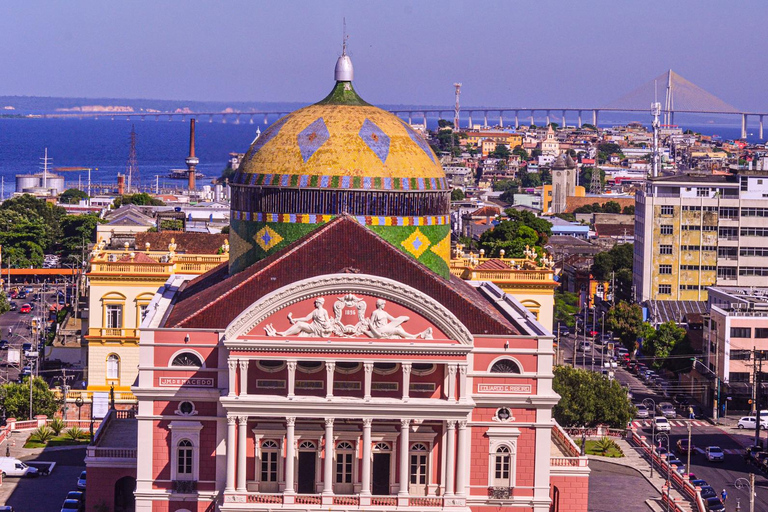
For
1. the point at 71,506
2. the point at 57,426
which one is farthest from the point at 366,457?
the point at 57,426

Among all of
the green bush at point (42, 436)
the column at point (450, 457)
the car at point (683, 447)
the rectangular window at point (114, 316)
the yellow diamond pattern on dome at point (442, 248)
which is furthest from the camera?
the car at point (683, 447)

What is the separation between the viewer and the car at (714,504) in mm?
65456

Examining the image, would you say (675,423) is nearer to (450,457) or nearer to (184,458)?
(450,457)

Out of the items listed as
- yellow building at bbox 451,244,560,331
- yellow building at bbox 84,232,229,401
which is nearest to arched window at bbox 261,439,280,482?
yellow building at bbox 84,232,229,401

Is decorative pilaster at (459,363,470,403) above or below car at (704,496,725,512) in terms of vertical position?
above

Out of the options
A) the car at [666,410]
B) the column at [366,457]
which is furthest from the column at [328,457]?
the car at [666,410]

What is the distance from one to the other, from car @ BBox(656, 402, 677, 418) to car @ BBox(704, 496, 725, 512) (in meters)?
20.2

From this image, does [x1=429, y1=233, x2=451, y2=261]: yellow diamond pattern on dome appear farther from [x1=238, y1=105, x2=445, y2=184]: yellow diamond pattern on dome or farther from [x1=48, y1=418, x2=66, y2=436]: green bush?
[x1=48, y1=418, x2=66, y2=436]: green bush

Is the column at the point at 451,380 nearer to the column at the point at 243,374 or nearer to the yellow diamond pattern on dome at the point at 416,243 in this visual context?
the column at the point at 243,374

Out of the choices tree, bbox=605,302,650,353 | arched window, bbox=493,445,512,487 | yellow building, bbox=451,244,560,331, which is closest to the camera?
arched window, bbox=493,445,512,487

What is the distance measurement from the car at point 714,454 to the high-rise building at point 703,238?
44697 mm

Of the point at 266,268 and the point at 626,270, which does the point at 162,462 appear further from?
the point at 626,270

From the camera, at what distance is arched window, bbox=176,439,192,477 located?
5425cm

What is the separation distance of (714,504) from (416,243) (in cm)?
1694
